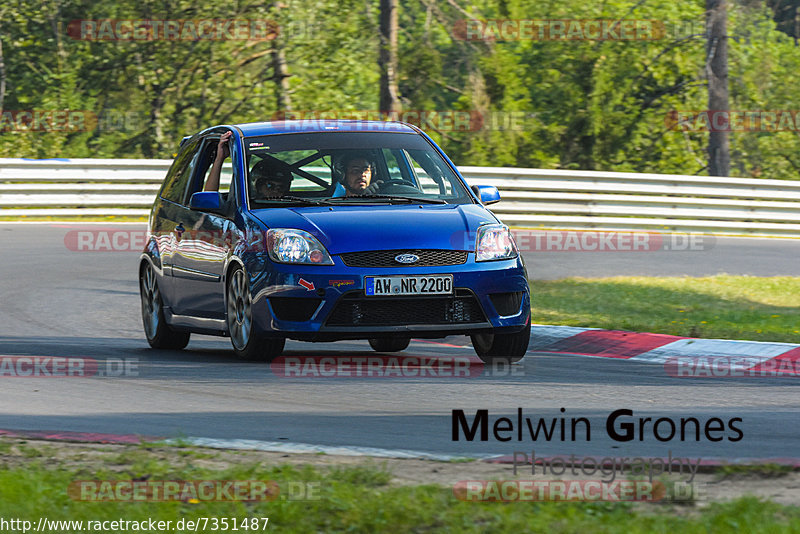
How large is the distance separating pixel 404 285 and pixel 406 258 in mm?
169

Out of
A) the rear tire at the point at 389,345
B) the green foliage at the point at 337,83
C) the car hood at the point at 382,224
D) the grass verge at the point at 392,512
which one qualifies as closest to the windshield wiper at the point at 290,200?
the car hood at the point at 382,224

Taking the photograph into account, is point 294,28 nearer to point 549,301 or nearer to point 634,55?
point 634,55

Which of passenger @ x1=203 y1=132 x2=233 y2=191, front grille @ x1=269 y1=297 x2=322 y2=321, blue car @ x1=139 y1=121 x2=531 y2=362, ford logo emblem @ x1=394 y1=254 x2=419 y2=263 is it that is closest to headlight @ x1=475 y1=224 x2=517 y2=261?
blue car @ x1=139 y1=121 x2=531 y2=362

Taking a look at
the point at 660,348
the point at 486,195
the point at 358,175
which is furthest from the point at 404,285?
the point at 660,348

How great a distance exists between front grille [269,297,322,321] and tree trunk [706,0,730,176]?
19.0m

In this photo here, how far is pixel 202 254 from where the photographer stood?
9.42m

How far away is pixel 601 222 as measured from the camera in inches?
877

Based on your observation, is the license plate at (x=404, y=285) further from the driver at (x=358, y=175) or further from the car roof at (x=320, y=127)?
the car roof at (x=320, y=127)

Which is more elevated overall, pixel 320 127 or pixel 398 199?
pixel 320 127

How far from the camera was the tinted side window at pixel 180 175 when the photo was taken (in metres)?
10.3

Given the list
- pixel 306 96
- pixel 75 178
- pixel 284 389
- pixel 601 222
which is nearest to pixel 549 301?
pixel 284 389

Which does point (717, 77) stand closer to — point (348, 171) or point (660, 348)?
point (660, 348)

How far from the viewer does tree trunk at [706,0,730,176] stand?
25.6 meters

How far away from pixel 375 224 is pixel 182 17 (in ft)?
69.5
